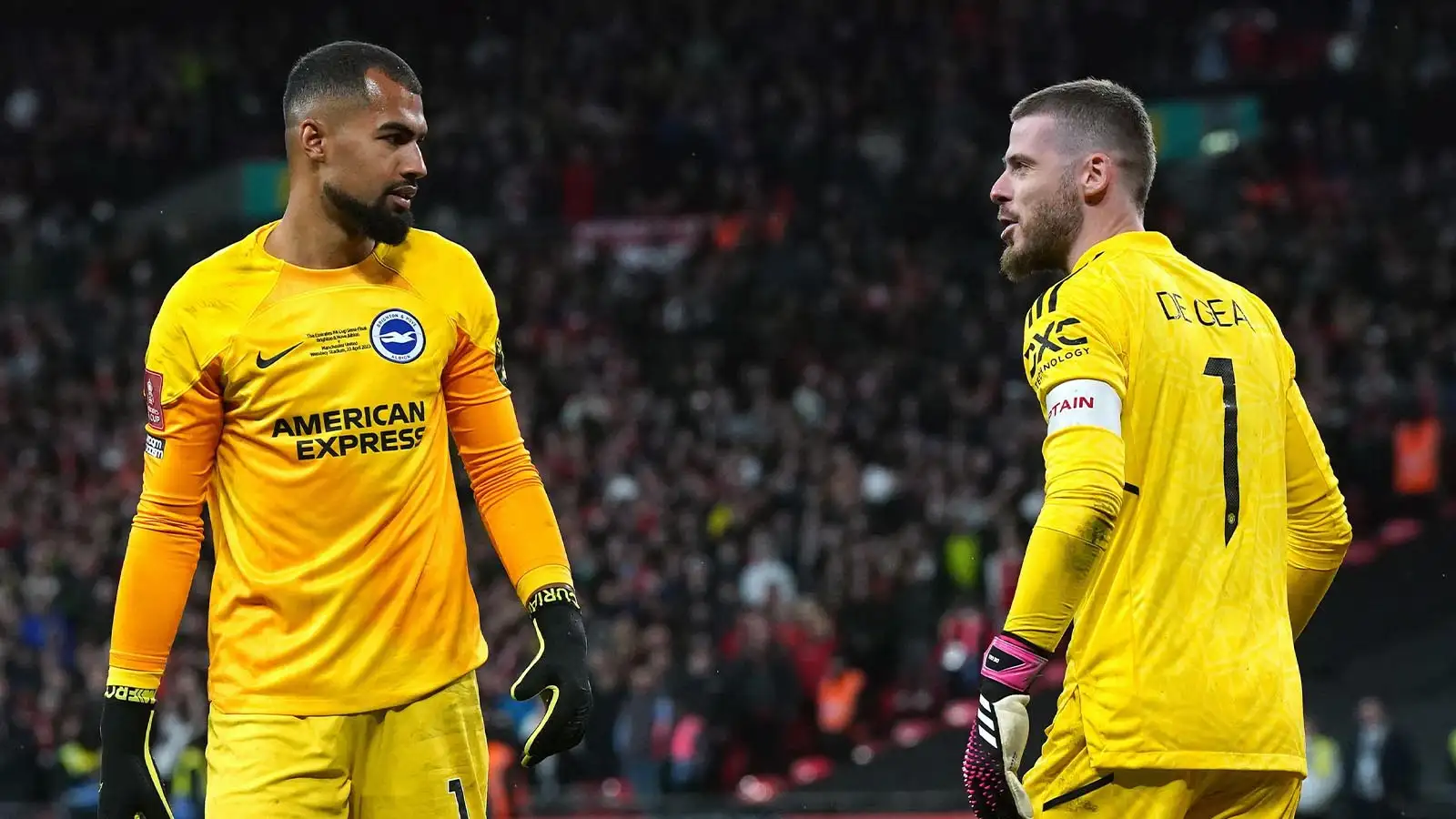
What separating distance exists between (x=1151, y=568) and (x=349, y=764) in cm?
185

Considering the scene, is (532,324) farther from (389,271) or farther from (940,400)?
(389,271)

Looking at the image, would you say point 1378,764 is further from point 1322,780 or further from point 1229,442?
point 1229,442

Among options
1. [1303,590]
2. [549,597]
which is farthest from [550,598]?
[1303,590]

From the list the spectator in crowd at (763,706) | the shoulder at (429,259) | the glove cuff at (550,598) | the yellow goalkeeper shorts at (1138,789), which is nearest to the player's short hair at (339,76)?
the shoulder at (429,259)

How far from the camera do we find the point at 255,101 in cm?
2350

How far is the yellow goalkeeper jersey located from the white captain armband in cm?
2

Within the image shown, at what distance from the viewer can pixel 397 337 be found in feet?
15.1

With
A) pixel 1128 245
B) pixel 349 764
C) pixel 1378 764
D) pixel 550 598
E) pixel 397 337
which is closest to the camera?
pixel 1128 245

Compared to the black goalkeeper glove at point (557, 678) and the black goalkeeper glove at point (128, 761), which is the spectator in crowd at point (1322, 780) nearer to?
the black goalkeeper glove at point (557, 678)

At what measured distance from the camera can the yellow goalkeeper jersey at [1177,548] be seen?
4109 mm

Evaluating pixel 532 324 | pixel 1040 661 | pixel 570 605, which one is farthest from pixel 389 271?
pixel 532 324

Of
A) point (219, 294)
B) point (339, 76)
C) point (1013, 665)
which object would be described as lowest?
point (1013, 665)

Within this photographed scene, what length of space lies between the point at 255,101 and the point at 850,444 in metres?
10.6

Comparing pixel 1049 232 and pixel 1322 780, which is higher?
pixel 1049 232
